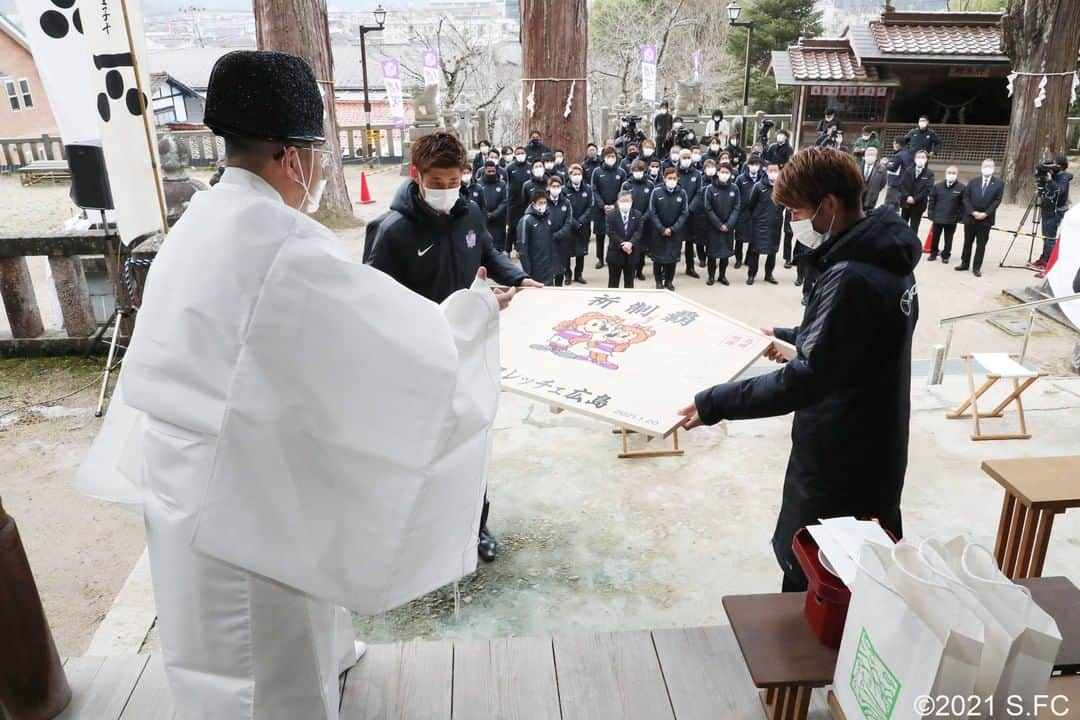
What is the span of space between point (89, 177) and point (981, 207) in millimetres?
10316

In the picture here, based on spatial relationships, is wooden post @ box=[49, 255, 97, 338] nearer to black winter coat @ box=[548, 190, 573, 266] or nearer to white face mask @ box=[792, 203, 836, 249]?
black winter coat @ box=[548, 190, 573, 266]

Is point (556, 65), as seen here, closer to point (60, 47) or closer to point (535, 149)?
point (535, 149)

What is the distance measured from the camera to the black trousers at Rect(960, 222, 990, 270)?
1016 cm

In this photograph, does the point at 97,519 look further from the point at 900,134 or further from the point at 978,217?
the point at 900,134

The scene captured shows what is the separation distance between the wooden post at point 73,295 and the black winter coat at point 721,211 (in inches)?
282

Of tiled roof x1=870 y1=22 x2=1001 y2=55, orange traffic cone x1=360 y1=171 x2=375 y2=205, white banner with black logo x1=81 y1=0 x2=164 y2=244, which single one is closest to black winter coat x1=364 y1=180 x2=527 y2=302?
white banner with black logo x1=81 y1=0 x2=164 y2=244

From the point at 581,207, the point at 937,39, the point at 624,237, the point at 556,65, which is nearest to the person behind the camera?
the point at 624,237

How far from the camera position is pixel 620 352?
3.46m

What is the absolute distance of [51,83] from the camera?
4.99 metres

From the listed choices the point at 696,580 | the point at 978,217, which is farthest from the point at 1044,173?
the point at 696,580

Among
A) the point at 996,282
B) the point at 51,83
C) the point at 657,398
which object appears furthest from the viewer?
the point at 996,282

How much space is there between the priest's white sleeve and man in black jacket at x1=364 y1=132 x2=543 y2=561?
58.9 inches

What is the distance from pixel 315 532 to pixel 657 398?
5.35ft

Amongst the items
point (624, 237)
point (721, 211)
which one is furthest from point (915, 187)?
point (624, 237)
